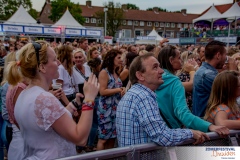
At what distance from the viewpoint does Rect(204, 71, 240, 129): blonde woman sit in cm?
286

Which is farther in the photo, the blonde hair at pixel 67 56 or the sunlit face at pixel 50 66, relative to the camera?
the blonde hair at pixel 67 56

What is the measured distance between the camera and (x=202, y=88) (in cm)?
360

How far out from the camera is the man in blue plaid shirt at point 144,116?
2133 millimetres

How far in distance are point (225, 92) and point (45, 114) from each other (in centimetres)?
191

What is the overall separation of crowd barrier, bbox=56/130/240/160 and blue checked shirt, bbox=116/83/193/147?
0.07m

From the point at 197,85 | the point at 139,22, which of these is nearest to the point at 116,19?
the point at 139,22

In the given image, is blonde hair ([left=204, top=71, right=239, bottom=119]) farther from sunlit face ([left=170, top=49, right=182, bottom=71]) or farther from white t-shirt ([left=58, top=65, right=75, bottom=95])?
white t-shirt ([left=58, top=65, right=75, bottom=95])

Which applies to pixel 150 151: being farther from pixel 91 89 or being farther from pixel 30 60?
pixel 30 60

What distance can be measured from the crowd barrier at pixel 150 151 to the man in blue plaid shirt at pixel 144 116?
0.06 metres

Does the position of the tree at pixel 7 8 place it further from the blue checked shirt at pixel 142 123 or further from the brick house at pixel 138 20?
the blue checked shirt at pixel 142 123

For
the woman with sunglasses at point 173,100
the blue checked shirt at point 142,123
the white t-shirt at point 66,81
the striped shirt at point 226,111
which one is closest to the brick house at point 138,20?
the white t-shirt at point 66,81

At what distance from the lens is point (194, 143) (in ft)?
7.38

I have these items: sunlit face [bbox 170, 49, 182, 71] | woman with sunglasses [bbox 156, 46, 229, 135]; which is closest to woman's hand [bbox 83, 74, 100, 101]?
woman with sunglasses [bbox 156, 46, 229, 135]

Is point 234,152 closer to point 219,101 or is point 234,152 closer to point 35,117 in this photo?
point 219,101
